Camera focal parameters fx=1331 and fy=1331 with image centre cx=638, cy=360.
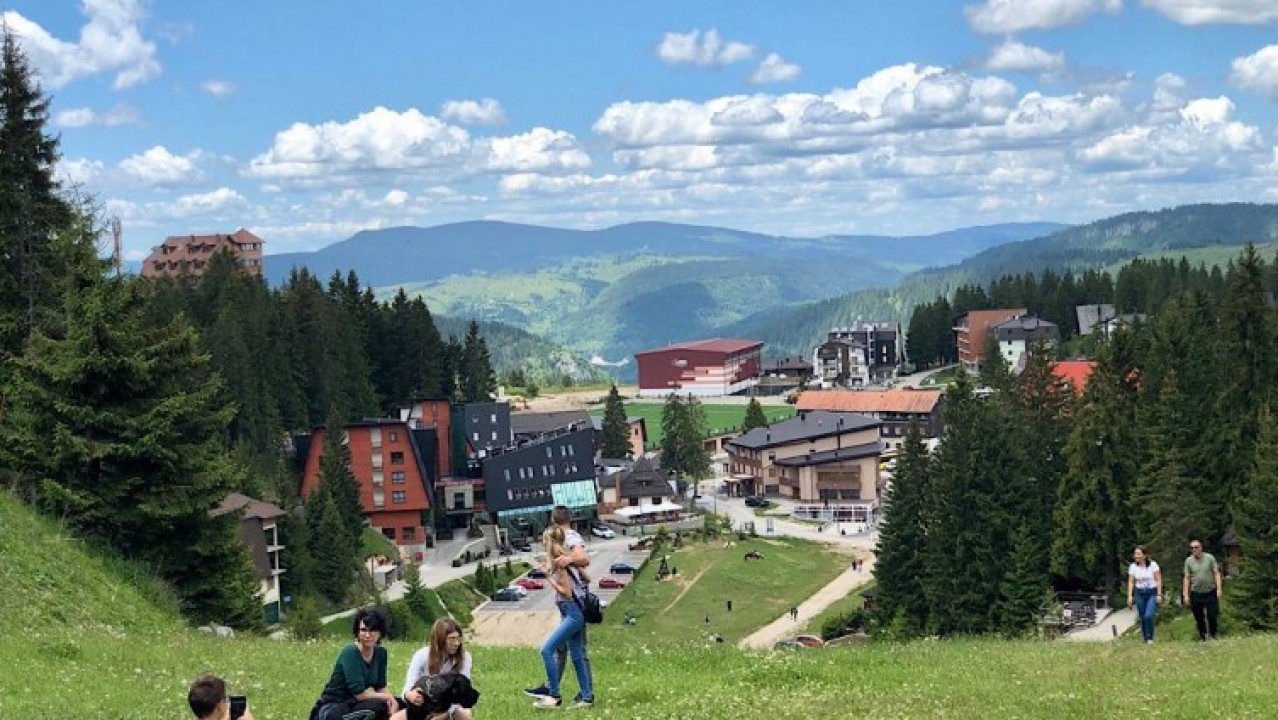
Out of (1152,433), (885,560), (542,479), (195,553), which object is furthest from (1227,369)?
(542,479)

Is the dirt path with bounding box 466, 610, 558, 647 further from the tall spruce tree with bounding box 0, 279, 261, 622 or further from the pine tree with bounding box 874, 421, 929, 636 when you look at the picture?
the tall spruce tree with bounding box 0, 279, 261, 622

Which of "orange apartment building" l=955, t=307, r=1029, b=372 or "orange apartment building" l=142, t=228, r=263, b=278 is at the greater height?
"orange apartment building" l=142, t=228, r=263, b=278

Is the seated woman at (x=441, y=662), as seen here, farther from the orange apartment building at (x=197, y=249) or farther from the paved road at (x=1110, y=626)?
the orange apartment building at (x=197, y=249)

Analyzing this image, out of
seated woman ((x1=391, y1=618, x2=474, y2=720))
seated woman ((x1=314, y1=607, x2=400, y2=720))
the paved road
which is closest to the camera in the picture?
seated woman ((x1=391, y1=618, x2=474, y2=720))

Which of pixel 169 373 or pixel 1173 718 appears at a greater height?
pixel 169 373

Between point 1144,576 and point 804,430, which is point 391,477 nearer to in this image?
point 804,430

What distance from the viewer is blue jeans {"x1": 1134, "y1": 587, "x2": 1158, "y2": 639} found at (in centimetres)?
Answer: 2330

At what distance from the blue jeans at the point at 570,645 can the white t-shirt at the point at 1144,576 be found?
37.1 ft

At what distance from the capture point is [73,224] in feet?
150

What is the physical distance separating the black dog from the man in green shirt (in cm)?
1479

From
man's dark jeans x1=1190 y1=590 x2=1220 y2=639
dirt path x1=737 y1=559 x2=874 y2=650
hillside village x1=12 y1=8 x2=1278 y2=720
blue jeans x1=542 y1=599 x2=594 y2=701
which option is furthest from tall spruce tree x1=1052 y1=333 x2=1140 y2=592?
blue jeans x1=542 y1=599 x2=594 y2=701

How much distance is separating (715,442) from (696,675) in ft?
Answer: 441

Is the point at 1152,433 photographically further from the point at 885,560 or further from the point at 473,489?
the point at 473,489

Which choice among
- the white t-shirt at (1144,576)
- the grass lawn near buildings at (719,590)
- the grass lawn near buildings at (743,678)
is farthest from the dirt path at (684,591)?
the grass lawn near buildings at (743,678)
